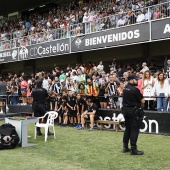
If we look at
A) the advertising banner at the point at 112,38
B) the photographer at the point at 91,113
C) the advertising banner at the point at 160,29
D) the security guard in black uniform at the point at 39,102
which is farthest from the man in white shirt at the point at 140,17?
the security guard in black uniform at the point at 39,102

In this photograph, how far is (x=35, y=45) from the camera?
2206 centimetres

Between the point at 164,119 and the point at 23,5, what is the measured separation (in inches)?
943

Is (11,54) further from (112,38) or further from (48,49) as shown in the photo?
(112,38)

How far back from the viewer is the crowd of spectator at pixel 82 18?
1597cm

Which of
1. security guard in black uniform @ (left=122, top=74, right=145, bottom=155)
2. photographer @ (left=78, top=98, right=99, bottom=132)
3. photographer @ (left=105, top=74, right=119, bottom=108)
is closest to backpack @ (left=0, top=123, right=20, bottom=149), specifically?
security guard in black uniform @ (left=122, top=74, right=145, bottom=155)

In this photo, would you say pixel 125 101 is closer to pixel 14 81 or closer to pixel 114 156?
pixel 114 156

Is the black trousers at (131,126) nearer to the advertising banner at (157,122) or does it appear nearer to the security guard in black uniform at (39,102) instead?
the advertising banner at (157,122)

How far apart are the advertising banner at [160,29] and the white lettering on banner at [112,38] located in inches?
36.8

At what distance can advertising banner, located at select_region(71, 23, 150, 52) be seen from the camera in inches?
615

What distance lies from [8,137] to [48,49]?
510 inches

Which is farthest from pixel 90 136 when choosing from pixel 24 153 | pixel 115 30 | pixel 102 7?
pixel 102 7

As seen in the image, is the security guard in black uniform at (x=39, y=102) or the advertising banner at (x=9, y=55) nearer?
the security guard in black uniform at (x=39, y=102)

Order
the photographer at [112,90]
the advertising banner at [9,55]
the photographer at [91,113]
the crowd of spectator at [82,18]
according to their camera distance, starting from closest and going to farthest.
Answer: the photographer at [91,113]
the photographer at [112,90]
the crowd of spectator at [82,18]
the advertising banner at [9,55]

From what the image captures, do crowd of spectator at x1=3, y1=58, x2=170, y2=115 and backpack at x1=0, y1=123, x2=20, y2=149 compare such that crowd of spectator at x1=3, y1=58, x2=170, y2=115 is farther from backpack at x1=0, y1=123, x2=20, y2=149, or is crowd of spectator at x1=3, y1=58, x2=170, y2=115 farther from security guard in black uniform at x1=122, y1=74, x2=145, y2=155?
backpack at x1=0, y1=123, x2=20, y2=149
